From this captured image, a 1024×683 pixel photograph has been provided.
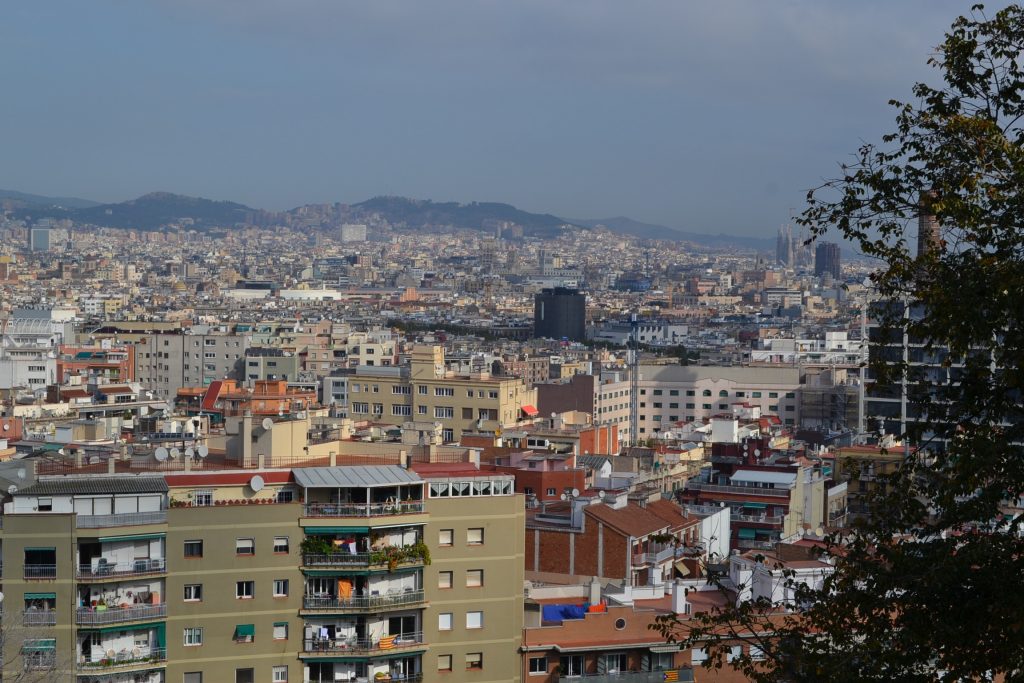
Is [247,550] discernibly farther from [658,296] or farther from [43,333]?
[658,296]

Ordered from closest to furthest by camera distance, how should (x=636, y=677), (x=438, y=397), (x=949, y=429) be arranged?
(x=949, y=429), (x=636, y=677), (x=438, y=397)

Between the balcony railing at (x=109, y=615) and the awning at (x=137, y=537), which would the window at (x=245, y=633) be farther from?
the awning at (x=137, y=537)

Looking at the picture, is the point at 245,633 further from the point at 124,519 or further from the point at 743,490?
the point at 743,490

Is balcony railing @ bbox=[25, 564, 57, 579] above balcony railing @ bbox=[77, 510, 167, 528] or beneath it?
beneath

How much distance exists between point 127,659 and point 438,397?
23.4 m

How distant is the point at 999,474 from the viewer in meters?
5.67

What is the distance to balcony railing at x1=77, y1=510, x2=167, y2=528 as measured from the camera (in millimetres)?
11172

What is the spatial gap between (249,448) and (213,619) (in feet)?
9.04

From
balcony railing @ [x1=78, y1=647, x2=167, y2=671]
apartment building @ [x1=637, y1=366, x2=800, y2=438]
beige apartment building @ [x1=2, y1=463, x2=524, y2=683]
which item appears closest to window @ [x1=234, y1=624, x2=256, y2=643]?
beige apartment building @ [x1=2, y1=463, x2=524, y2=683]

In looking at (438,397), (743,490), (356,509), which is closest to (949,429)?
(356,509)

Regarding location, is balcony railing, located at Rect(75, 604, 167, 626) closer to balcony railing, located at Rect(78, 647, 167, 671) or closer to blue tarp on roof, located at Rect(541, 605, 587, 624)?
balcony railing, located at Rect(78, 647, 167, 671)

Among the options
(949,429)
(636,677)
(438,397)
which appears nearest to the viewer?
(949,429)

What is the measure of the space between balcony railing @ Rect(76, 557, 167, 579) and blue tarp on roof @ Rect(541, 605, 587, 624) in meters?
2.90

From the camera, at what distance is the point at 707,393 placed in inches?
1873
